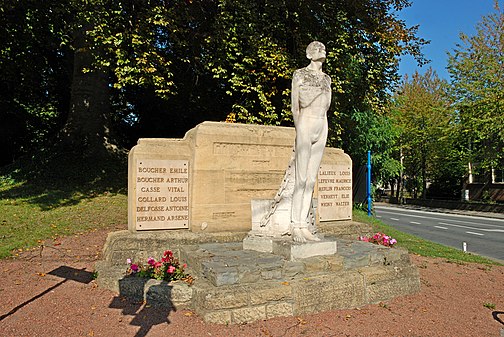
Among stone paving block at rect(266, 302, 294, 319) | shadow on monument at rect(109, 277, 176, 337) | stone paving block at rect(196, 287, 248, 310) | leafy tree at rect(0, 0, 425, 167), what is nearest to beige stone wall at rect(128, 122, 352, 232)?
shadow on monument at rect(109, 277, 176, 337)

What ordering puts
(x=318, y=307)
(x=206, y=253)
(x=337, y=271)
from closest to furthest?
(x=318, y=307) < (x=337, y=271) < (x=206, y=253)

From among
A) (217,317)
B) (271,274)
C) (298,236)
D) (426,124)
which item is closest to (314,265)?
(298,236)

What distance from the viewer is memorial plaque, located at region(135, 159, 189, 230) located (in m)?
7.09

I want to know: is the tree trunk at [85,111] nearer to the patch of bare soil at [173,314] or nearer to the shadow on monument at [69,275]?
the patch of bare soil at [173,314]

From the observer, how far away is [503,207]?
1134 inches

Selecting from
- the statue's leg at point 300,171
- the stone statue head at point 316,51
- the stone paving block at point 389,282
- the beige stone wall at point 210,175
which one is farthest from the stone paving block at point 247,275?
the stone statue head at point 316,51

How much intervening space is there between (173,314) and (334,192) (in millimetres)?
5553

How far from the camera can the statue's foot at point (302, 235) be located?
579 cm

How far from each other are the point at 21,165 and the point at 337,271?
15.4 metres

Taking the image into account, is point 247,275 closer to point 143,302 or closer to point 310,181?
point 143,302

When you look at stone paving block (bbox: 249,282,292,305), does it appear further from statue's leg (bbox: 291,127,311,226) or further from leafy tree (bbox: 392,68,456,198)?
leafy tree (bbox: 392,68,456,198)

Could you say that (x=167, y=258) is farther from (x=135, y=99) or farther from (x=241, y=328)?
(x=135, y=99)

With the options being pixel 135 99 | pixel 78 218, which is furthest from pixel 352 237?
pixel 135 99

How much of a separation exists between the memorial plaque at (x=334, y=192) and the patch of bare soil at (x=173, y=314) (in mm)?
2793
